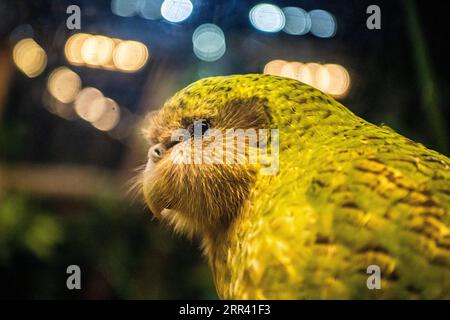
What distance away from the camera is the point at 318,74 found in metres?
0.87

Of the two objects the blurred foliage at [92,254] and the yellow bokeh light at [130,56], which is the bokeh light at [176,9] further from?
the blurred foliage at [92,254]

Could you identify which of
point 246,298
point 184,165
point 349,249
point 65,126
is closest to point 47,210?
point 65,126

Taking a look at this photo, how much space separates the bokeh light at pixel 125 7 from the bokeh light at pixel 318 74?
1.04ft

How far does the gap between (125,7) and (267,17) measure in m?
0.31

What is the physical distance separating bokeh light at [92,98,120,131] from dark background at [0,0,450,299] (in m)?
0.02

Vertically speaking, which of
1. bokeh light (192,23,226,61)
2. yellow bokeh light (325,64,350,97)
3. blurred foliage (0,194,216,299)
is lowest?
blurred foliage (0,194,216,299)

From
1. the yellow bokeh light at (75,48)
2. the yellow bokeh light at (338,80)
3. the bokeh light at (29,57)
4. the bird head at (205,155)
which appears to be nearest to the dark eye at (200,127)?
the bird head at (205,155)

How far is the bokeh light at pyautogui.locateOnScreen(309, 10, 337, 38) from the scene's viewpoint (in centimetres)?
90

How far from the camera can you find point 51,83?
3.71 feet

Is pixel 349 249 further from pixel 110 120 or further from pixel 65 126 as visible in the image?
pixel 65 126

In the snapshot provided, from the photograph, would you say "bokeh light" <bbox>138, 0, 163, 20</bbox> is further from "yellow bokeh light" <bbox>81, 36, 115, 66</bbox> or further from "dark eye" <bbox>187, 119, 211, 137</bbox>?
"dark eye" <bbox>187, 119, 211, 137</bbox>

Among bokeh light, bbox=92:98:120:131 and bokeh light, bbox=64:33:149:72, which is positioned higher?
bokeh light, bbox=64:33:149:72

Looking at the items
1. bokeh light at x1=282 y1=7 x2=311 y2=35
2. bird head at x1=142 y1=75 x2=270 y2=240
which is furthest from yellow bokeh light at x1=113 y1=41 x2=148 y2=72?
bokeh light at x1=282 y1=7 x2=311 y2=35

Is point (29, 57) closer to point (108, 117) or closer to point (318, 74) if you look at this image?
point (108, 117)
